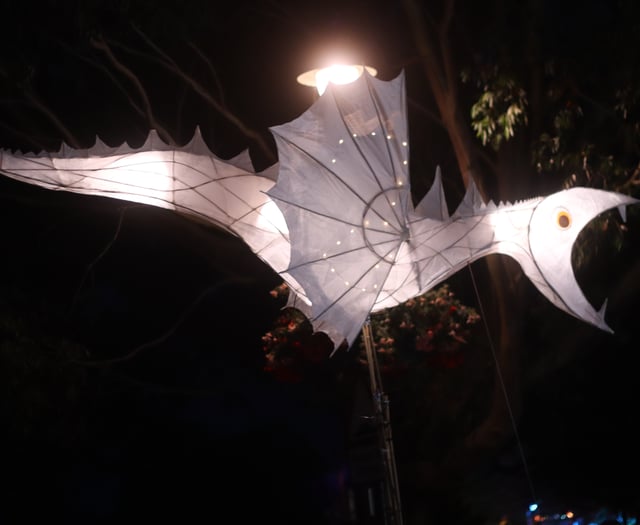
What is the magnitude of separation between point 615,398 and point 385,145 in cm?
686

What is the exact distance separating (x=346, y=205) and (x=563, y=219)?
2.65ft

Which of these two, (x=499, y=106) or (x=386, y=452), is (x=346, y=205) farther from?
(x=499, y=106)

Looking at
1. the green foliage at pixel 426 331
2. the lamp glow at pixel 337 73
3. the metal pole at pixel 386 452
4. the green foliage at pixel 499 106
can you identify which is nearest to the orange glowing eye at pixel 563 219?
the metal pole at pixel 386 452

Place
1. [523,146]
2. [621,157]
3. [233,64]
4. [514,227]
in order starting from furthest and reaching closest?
[233,64], [523,146], [621,157], [514,227]

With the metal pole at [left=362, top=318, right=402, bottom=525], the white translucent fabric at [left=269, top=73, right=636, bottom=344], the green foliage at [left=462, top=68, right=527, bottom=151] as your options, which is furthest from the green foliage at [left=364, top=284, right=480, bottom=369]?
the white translucent fabric at [left=269, top=73, right=636, bottom=344]

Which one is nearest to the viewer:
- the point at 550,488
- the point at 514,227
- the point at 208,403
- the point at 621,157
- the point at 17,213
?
the point at 514,227

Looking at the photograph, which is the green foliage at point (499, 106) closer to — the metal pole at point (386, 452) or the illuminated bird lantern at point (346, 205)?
the illuminated bird lantern at point (346, 205)

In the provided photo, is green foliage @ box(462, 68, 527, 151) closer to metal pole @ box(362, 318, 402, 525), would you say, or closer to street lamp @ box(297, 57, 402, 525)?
street lamp @ box(297, 57, 402, 525)

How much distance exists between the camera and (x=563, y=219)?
3.02 meters

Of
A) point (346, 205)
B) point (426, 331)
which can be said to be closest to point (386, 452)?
point (346, 205)

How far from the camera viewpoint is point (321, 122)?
286cm

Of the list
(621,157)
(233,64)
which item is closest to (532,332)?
(621,157)

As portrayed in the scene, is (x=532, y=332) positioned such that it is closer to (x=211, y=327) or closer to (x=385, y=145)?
(x=211, y=327)

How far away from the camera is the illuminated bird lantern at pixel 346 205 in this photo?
2818 millimetres
